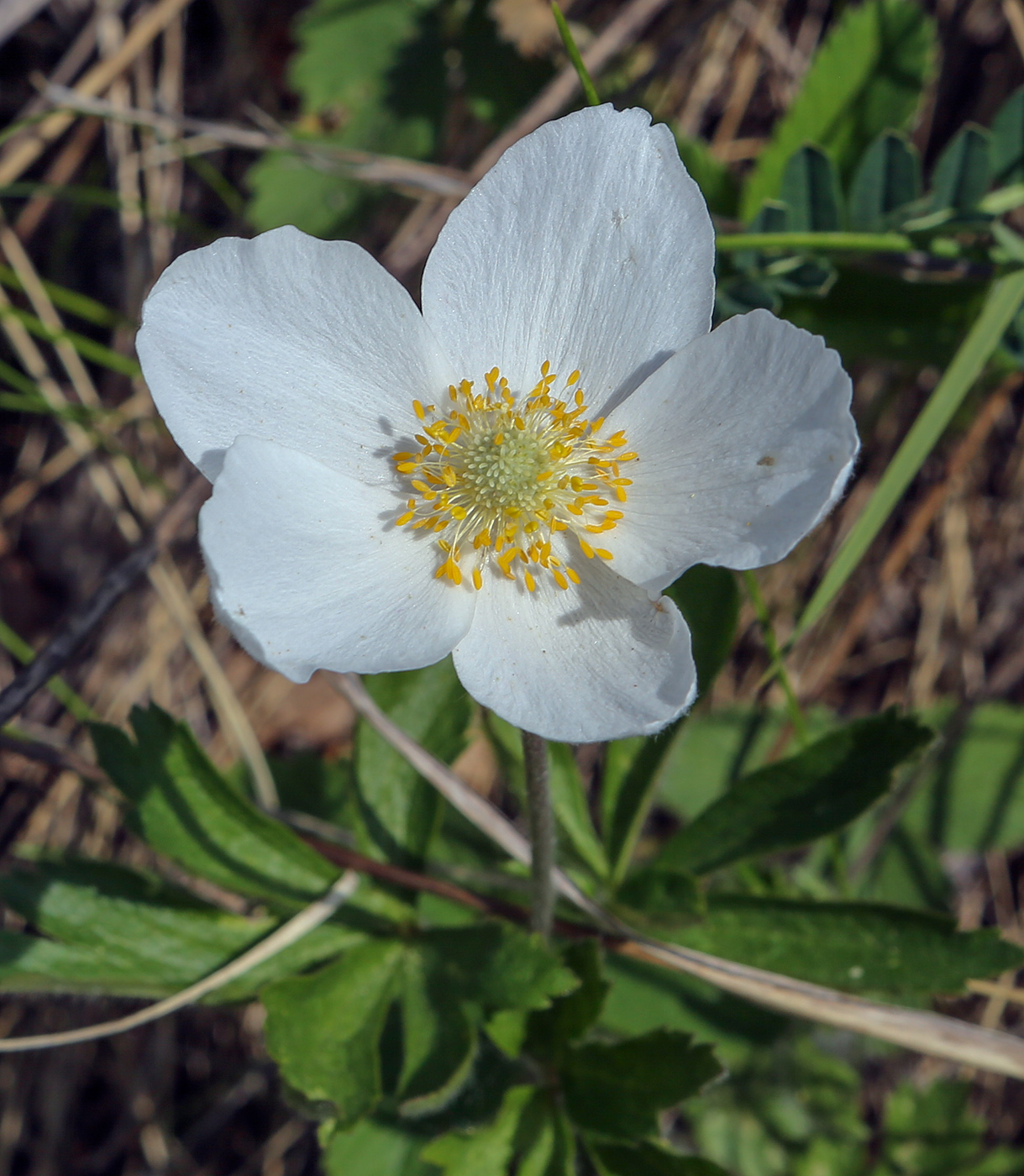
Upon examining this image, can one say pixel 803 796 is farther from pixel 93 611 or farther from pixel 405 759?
pixel 93 611

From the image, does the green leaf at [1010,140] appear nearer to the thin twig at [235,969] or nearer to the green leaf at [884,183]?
the green leaf at [884,183]

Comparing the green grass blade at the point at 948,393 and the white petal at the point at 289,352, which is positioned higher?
the white petal at the point at 289,352

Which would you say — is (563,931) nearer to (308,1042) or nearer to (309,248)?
(308,1042)

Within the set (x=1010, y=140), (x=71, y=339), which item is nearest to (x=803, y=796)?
(x=1010, y=140)

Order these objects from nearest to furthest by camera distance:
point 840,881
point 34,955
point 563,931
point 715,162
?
1. point 34,955
2. point 563,931
3. point 840,881
4. point 715,162

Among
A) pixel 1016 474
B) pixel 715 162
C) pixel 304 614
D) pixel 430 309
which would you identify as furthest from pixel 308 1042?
pixel 1016 474

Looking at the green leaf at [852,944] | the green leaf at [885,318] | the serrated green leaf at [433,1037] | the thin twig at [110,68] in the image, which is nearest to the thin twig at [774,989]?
the green leaf at [852,944]
